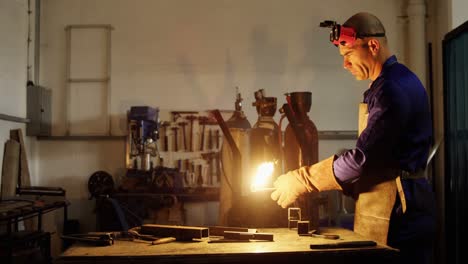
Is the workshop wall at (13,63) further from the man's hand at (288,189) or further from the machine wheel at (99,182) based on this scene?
the man's hand at (288,189)

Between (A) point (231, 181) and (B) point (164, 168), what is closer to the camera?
(A) point (231, 181)

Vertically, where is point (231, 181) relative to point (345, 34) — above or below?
below

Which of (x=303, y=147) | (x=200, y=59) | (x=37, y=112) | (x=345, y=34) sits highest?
(x=200, y=59)

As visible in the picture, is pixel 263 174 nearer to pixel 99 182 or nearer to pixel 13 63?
pixel 99 182

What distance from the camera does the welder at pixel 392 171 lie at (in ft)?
6.28

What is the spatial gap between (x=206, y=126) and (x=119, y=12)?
1612 millimetres

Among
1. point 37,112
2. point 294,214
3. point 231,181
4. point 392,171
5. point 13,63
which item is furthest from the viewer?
point 37,112

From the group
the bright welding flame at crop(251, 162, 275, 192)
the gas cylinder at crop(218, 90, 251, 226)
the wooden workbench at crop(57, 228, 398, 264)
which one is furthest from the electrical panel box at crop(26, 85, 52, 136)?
the wooden workbench at crop(57, 228, 398, 264)

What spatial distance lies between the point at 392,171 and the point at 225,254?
82cm

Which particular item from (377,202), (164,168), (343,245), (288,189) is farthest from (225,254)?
(164,168)

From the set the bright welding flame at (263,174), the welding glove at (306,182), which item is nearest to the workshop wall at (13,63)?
the bright welding flame at (263,174)

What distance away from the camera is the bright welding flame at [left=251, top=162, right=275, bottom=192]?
8.09 feet

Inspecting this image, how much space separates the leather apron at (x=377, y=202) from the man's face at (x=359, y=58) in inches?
21.6

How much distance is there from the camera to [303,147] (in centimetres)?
225
